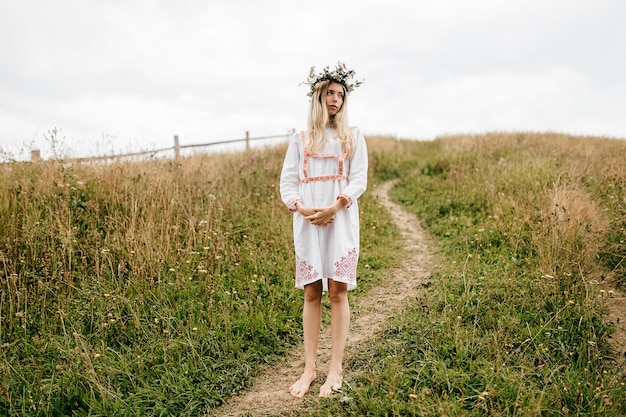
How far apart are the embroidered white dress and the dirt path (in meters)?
1.00

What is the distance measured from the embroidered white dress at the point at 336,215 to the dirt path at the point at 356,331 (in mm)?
996

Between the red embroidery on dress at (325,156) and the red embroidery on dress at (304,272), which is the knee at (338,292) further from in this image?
the red embroidery on dress at (325,156)

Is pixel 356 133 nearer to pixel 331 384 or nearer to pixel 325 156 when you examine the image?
pixel 325 156

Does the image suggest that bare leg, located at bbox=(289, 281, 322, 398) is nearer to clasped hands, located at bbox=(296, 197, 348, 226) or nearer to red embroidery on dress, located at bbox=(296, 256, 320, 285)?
red embroidery on dress, located at bbox=(296, 256, 320, 285)

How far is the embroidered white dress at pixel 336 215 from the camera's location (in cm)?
348

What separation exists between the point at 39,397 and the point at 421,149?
15753 mm

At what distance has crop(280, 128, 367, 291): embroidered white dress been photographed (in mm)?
3480

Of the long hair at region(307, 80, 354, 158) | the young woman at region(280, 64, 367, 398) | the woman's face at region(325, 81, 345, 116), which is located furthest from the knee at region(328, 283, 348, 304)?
the woman's face at region(325, 81, 345, 116)

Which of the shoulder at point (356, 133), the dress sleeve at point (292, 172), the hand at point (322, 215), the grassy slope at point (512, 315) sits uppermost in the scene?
the shoulder at point (356, 133)

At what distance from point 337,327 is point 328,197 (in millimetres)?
1098

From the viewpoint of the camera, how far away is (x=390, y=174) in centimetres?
1329

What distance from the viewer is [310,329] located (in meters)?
3.71

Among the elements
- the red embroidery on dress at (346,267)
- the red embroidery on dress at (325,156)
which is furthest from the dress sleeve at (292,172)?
the red embroidery on dress at (346,267)

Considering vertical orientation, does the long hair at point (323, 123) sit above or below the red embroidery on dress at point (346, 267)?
above
